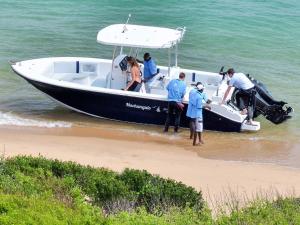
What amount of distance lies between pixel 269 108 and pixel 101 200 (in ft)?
25.7

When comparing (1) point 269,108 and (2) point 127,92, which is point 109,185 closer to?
(2) point 127,92

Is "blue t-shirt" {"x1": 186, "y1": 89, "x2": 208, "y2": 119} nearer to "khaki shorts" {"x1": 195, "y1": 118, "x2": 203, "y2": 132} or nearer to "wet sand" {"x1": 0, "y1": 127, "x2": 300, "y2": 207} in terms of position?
"khaki shorts" {"x1": 195, "y1": 118, "x2": 203, "y2": 132}

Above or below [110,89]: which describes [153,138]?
below

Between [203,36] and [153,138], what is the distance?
1201cm

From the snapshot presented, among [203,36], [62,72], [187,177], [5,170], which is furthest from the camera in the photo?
[203,36]

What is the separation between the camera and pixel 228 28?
2894 cm

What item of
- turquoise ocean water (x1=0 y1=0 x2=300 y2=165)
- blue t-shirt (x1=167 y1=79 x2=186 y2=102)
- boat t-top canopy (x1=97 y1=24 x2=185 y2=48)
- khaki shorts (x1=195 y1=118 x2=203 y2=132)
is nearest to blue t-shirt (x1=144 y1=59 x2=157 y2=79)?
boat t-top canopy (x1=97 y1=24 x2=185 y2=48)

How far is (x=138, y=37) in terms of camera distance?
1641 cm

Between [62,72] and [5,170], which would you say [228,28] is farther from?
[5,170]

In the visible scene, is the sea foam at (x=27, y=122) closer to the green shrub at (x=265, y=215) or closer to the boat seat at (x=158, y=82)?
the boat seat at (x=158, y=82)

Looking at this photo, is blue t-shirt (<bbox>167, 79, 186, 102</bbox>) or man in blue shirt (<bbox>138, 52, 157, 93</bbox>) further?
man in blue shirt (<bbox>138, 52, 157, 93</bbox>)

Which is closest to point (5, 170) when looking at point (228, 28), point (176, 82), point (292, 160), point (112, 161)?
point (112, 161)

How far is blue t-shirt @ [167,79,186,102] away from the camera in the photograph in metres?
15.5

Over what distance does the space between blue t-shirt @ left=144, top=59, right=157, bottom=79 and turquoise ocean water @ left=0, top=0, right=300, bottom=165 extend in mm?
1800
